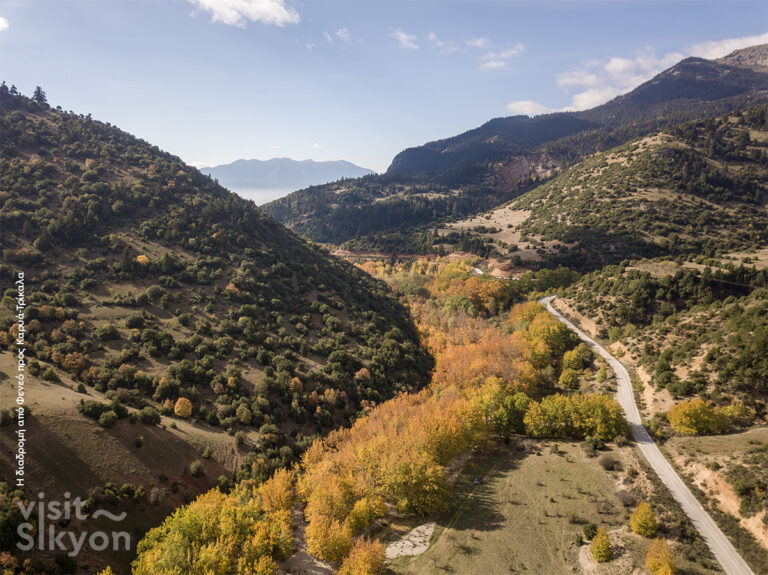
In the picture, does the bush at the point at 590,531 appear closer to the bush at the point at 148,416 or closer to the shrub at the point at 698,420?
the shrub at the point at 698,420

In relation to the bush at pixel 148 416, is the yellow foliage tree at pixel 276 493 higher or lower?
lower

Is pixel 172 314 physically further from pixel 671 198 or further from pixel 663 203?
pixel 671 198

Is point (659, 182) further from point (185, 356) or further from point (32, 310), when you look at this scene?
point (32, 310)

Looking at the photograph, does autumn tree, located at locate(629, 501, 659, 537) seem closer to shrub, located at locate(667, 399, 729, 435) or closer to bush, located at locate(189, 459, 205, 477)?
shrub, located at locate(667, 399, 729, 435)

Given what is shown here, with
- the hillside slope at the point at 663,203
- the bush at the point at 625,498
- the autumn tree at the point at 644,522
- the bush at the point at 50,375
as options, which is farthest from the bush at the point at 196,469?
the hillside slope at the point at 663,203

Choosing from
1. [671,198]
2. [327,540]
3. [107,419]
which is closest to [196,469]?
[107,419]
